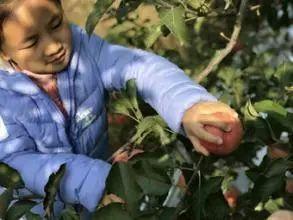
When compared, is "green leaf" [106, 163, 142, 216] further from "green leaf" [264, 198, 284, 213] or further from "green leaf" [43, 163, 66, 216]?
"green leaf" [264, 198, 284, 213]

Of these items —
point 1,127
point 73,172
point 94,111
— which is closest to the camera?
point 73,172

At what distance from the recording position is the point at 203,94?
1256 millimetres

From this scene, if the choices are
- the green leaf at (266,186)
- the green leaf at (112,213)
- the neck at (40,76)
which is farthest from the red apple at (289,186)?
the neck at (40,76)

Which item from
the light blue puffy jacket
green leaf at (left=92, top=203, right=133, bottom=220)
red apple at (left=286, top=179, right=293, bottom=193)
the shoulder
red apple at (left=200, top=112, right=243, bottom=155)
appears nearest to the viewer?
green leaf at (left=92, top=203, right=133, bottom=220)

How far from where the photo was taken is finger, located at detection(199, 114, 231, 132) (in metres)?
1.14

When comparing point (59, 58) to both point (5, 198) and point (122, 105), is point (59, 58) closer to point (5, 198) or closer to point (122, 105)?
point (122, 105)

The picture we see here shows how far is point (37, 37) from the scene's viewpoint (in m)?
1.33

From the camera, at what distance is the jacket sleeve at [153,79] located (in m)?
1.26

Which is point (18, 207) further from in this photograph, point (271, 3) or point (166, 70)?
point (271, 3)

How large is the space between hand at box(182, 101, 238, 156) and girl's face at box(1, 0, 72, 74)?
317mm

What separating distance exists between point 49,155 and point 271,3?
39.3 inches

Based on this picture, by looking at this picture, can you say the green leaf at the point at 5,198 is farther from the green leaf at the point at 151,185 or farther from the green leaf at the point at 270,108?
the green leaf at the point at 270,108

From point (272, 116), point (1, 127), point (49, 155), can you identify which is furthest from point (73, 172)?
point (272, 116)

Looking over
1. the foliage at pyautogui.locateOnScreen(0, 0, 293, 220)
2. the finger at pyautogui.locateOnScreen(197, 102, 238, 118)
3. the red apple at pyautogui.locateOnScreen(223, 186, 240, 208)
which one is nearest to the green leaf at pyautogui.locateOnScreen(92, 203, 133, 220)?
the foliage at pyautogui.locateOnScreen(0, 0, 293, 220)
